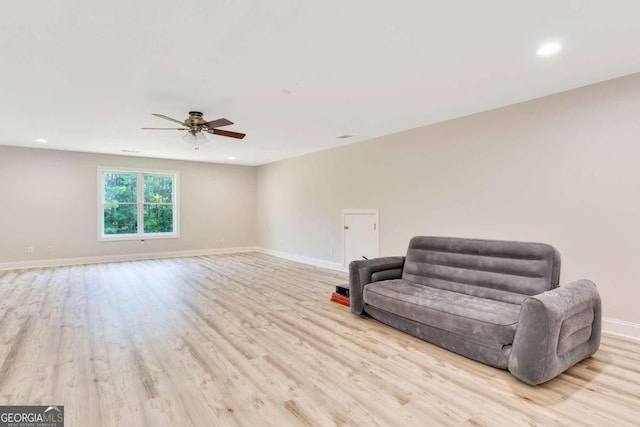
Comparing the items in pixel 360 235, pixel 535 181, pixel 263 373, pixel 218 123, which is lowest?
pixel 263 373

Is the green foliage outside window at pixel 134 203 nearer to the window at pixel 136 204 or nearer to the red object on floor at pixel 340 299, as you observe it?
the window at pixel 136 204

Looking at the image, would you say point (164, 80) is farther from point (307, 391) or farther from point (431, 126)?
point (431, 126)

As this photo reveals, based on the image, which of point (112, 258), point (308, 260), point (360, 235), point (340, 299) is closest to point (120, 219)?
point (112, 258)

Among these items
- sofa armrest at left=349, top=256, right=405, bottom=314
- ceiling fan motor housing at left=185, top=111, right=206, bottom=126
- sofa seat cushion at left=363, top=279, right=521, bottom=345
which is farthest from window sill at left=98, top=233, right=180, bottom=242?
sofa seat cushion at left=363, top=279, right=521, bottom=345

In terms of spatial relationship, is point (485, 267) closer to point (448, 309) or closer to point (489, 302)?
point (489, 302)

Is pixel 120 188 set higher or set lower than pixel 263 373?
higher

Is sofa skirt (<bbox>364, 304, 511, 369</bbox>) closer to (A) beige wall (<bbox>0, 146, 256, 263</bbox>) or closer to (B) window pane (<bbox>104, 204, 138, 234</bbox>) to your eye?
(A) beige wall (<bbox>0, 146, 256, 263</bbox>)

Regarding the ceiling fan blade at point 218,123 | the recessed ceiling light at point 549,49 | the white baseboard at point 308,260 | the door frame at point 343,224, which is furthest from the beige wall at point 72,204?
the recessed ceiling light at point 549,49

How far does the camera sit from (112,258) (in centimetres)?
739

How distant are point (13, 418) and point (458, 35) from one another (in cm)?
375

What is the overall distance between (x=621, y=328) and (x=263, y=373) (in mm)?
3374

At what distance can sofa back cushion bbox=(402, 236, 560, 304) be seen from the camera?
9.25ft

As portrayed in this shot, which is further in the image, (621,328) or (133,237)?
(133,237)

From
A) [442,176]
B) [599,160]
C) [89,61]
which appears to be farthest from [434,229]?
[89,61]
